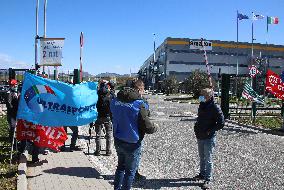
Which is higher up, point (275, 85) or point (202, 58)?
point (202, 58)

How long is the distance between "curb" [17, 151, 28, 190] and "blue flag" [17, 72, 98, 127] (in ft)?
3.12

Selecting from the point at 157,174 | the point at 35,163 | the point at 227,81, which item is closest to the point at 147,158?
the point at 157,174

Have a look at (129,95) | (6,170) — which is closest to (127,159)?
(129,95)

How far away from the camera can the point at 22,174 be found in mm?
7742

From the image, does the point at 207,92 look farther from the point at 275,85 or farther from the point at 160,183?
the point at 275,85

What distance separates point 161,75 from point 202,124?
3627 inches

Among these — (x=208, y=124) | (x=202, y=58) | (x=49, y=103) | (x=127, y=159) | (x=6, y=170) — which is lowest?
(x=6, y=170)

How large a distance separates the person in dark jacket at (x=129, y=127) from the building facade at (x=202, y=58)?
86.9 metres

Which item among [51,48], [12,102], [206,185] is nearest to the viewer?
[206,185]

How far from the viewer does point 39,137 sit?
8.84 meters

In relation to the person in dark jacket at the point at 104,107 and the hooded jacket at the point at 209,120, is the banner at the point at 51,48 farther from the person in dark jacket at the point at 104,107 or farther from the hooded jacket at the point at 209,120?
the hooded jacket at the point at 209,120

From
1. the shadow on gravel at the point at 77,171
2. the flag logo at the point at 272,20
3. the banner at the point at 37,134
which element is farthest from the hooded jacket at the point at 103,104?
the flag logo at the point at 272,20

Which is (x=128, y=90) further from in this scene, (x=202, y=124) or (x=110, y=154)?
(x=110, y=154)

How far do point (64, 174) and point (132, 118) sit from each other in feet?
9.83
